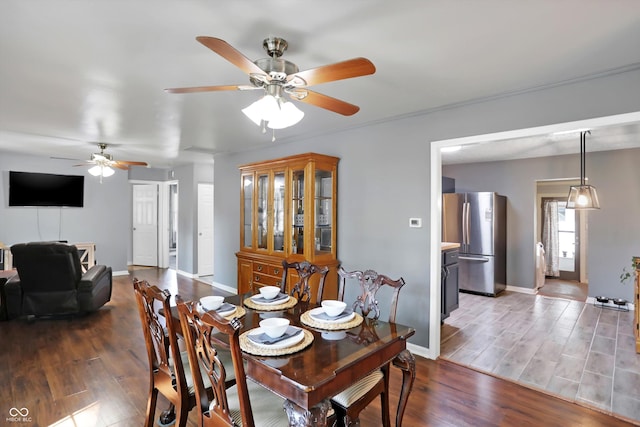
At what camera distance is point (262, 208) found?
4406mm

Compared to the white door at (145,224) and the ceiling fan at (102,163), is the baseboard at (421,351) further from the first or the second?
Answer: the white door at (145,224)

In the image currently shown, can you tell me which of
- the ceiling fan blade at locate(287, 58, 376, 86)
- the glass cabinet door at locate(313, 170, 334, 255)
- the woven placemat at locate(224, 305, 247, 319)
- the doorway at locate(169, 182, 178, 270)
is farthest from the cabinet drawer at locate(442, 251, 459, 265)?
the doorway at locate(169, 182, 178, 270)

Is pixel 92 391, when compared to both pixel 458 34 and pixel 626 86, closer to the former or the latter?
pixel 458 34

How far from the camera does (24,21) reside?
175 cm

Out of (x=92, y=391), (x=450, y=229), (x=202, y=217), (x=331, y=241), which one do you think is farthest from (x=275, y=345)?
(x=202, y=217)

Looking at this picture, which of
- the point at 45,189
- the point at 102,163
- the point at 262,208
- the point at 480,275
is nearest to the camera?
the point at 262,208

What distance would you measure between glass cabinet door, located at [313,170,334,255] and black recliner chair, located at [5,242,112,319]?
118 inches

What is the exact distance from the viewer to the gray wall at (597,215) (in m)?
4.90

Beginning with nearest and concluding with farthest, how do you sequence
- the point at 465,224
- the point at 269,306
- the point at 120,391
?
the point at 269,306 → the point at 120,391 → the point at 465,224

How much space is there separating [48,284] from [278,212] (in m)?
2.92

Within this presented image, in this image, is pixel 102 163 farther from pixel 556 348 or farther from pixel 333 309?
pixel 556 348

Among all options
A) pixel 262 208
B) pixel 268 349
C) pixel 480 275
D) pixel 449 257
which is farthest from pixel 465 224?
pixel 268 349

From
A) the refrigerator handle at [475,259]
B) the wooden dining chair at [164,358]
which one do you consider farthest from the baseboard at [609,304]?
the wooden dining chair at [164,358]

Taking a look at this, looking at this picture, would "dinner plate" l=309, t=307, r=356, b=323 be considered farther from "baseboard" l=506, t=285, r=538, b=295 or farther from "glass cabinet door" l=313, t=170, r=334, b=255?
"baseboard" l=506, t=285, r=538, b=295
